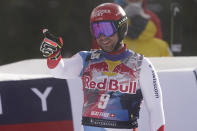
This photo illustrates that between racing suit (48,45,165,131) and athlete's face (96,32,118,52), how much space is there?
0.26ft

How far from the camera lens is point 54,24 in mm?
12109

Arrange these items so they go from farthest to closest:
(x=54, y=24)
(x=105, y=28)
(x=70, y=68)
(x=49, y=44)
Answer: (x=54, y=24)
(x=70, y=68)
(x=105, y=28)
(x=49, y=44)

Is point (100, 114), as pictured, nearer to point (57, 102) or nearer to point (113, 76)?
point (113, 76)

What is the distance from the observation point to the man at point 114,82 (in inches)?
131

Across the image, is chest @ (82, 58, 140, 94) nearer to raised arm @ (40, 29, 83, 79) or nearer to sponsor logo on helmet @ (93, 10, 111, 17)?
raised arm @ (40, 29, 83, 79)

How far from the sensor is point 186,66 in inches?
180

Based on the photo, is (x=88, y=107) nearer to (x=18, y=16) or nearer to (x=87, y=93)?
(x=87, y=93)

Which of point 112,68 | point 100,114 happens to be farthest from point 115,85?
point 100,114

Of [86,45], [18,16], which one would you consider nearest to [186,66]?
[86,45]

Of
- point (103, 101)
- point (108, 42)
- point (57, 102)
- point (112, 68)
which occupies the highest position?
point (108, 42)

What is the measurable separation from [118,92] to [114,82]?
0.25 ft

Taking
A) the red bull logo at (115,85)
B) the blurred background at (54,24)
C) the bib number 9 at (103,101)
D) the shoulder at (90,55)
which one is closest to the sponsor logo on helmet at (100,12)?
the shoulder at (90,55)

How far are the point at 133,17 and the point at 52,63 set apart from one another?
10.2 feet

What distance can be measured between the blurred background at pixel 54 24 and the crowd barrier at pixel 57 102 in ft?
24.5
